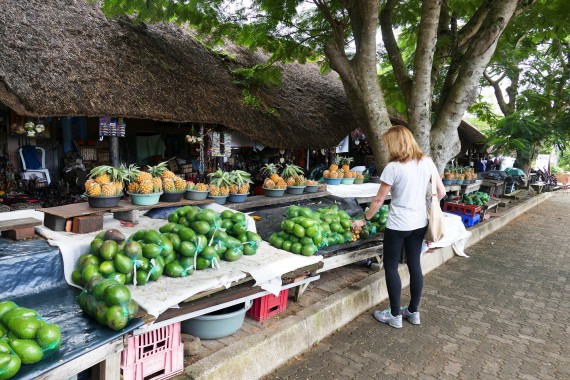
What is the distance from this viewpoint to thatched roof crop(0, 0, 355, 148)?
5.29m

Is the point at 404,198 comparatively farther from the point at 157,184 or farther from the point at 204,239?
the point at 157,184

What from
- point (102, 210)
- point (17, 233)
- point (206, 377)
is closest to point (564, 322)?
point (206, 377)

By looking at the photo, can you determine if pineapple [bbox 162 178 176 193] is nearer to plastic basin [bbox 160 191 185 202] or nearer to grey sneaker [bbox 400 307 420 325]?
plastic basin [bbox 160 191 185 202]

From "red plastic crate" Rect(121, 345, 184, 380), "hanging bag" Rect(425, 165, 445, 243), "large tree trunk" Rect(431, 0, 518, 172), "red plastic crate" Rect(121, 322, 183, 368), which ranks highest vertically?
"large tree trunk" Rect(431, 0, 518, 172)

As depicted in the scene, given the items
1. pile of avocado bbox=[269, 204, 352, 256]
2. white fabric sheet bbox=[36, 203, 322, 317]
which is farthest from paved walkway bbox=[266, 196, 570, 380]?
pile of avocado bbox=[269, 204, 352, 256]

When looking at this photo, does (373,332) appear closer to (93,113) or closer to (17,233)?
(17,233)

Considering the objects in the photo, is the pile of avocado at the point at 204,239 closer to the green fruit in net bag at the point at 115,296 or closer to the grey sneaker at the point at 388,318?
the green fruit in net bag at the point at 115,296

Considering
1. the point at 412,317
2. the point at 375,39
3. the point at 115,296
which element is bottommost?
the point at 412,317

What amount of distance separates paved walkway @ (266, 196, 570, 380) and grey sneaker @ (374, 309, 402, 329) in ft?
0.22

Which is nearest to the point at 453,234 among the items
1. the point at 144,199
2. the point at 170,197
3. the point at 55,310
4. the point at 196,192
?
the point at 196,192

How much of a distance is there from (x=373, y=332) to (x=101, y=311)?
272cm

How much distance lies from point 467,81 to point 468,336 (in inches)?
159

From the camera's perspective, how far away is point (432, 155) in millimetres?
6523

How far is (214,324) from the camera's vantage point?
3.19m
